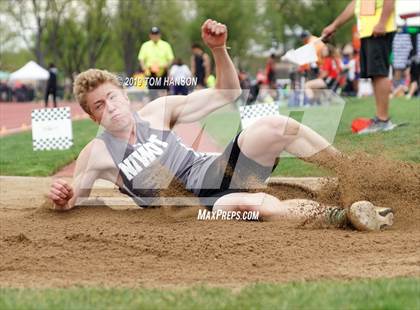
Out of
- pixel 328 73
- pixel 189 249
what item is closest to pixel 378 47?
pixel 189 249

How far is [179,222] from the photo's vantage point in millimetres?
5453

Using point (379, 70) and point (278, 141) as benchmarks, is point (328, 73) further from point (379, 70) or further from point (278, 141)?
point (278, 141)

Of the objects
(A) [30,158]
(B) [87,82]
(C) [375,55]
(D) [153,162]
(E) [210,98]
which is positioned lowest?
(A) [30,158]

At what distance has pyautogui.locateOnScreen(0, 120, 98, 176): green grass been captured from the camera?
371 inches

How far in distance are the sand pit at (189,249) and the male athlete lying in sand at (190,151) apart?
18 centimetres

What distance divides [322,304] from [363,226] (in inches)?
75.8

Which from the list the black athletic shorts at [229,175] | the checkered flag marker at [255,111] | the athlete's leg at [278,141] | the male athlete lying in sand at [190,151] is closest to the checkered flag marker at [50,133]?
the checkered flag marker at [255,111]

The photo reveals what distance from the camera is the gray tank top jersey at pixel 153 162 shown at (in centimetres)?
549

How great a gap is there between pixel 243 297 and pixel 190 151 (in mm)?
2520

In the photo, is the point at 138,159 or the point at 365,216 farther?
the point at 138,159

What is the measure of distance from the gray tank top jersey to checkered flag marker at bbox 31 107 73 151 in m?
7.10

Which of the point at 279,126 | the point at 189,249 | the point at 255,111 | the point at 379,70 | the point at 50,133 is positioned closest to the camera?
the point at 189,249

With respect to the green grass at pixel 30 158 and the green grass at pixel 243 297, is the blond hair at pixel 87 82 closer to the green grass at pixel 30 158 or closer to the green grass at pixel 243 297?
the green grass at pixel 243 297

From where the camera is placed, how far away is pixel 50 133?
41.5 ft
